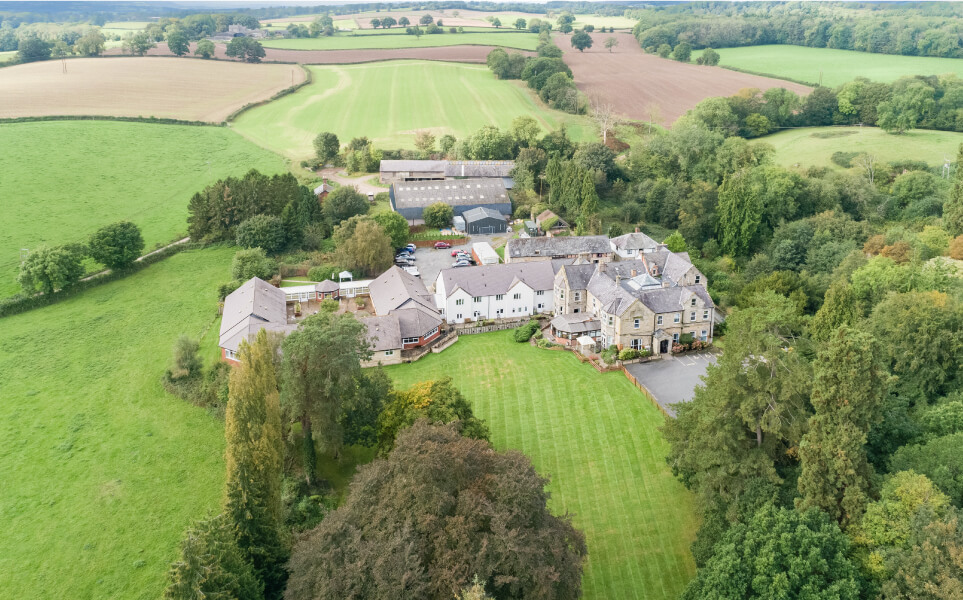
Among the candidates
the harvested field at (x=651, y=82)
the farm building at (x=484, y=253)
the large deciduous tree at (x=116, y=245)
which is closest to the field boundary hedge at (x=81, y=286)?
the large deciduous tree at (x=116, y=245)

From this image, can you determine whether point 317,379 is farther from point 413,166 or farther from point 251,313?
point 413,166

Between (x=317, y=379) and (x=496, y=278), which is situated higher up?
(x=317, y=379)

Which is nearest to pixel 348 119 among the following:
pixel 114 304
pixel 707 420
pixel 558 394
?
pixel 114 304

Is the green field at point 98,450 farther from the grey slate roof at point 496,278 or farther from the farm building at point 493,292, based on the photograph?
the grey slate roof at point 496,278

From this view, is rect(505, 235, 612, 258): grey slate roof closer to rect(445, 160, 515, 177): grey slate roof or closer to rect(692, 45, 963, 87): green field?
rect(445, 160, 515, 177): grey slate roof

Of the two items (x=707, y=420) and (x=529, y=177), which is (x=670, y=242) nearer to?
(x=529, y=177)

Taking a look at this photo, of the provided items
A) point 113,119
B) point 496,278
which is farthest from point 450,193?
point 113,119

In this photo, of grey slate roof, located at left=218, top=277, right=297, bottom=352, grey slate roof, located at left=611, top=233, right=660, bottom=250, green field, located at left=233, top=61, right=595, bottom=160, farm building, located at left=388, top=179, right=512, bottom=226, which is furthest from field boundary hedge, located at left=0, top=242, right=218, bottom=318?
grey slate roof, located at left=611, top=233, right=660, bottom=250
